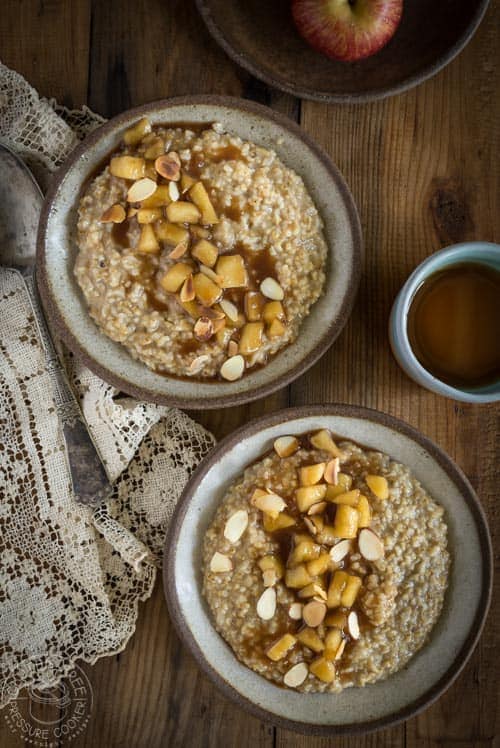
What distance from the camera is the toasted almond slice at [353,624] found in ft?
6.12

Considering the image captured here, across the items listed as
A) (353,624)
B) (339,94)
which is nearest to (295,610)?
(353,624)

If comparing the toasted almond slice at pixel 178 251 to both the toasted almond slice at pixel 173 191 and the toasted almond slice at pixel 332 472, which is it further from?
the toasted almond slice at pixel 332 472

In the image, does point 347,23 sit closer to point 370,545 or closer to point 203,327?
point 203,327

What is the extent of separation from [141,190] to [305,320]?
19.8 inches

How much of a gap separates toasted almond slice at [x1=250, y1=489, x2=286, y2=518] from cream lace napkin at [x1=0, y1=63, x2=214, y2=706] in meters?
0.29

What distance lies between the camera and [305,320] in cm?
202

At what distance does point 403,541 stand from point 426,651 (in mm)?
294

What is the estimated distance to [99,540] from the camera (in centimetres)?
214

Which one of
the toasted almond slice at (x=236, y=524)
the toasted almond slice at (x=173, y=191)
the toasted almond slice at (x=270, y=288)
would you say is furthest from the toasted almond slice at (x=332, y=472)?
the toasted almond slice at (x=173, y=191)

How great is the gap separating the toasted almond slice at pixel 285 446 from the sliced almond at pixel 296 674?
485 mm

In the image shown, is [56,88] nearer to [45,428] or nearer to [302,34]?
[302,34]

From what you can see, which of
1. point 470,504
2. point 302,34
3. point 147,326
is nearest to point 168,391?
point 147,326

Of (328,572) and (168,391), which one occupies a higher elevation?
(168,391)

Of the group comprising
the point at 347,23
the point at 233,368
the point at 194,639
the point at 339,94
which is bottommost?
the point at 194,639
